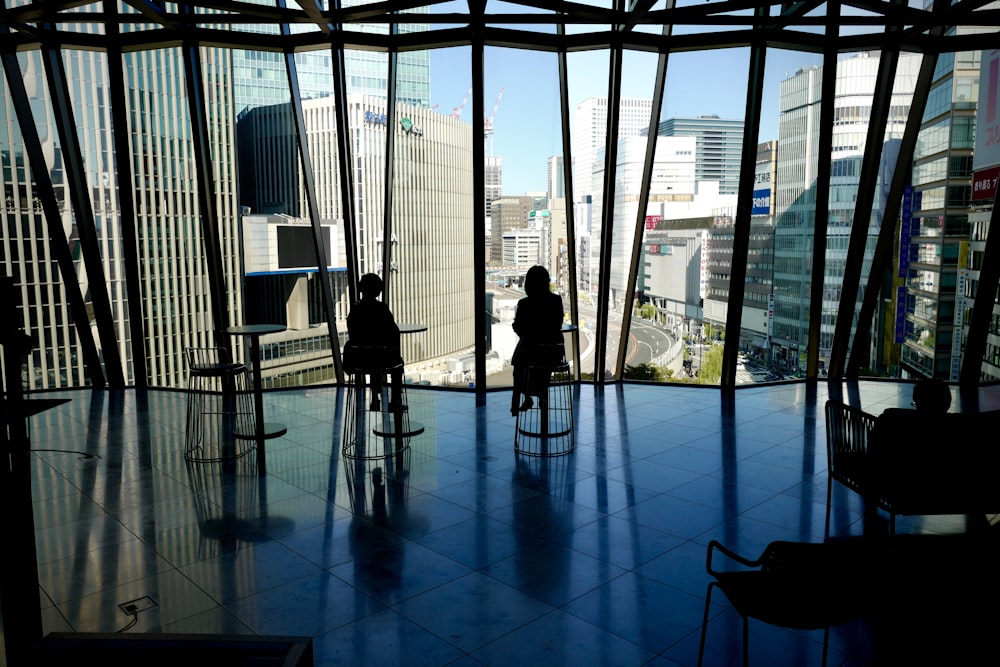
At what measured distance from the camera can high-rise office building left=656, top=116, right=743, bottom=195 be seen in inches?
329

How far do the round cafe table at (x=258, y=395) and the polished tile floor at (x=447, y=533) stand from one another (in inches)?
5.7

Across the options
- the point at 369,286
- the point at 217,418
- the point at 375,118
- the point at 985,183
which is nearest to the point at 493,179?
the point at 375,118

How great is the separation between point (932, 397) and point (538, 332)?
3.13 meters

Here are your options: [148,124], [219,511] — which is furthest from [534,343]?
[148,124]

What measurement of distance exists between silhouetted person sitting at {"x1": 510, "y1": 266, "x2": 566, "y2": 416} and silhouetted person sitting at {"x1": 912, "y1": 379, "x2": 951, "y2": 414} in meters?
2.85

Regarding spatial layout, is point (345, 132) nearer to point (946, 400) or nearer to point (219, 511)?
point (219, 511)

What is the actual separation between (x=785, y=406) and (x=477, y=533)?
4926 mm

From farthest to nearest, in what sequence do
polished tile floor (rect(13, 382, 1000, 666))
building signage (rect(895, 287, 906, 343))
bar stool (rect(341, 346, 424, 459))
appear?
building signage (rect(895, 287, 906, 343))
bar stool (rect(341, 346, 424, 459))
polished tile floor (rect(13, 382, 1000, 666))

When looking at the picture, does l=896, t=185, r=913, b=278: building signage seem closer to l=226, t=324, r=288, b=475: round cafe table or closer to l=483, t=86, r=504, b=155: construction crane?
l=483, t=86, r=504, b=155: construction crane

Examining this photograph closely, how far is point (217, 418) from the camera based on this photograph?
302 inches

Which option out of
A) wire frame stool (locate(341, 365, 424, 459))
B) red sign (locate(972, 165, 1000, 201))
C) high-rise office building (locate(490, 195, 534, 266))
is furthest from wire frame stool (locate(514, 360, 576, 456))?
red sign (locate(972, 165, 1000, 201))

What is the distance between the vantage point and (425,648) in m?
3.19

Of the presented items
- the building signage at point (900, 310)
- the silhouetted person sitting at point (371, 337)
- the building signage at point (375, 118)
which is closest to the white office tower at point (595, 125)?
the building signage at point (375, 118)

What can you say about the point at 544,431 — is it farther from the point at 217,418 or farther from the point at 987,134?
the point at 987,134
